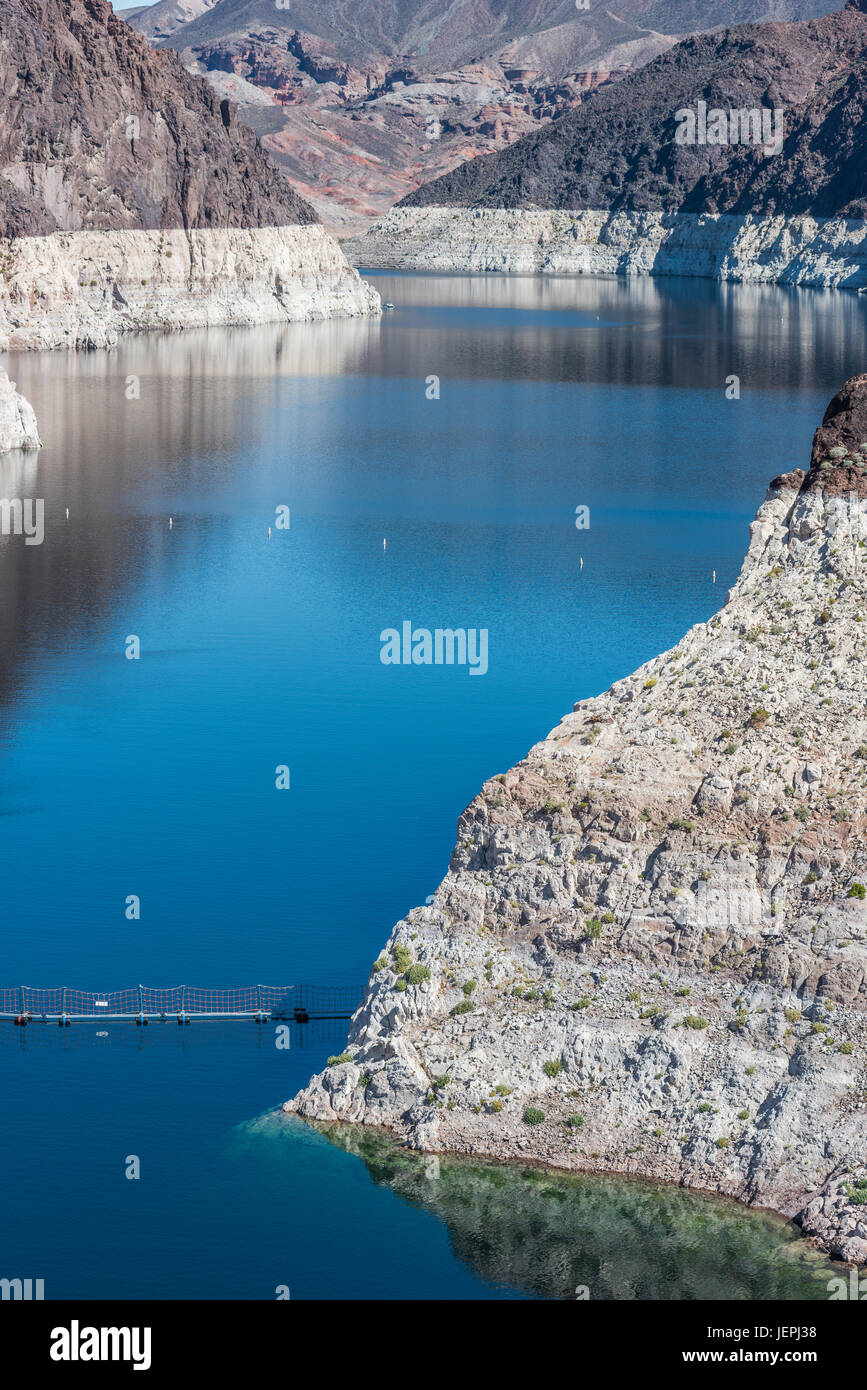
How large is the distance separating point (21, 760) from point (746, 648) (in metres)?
35.5

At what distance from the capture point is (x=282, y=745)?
245 ft

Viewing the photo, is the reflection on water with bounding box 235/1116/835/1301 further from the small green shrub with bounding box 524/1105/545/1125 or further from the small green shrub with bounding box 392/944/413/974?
the small green shrub with bounding box 392/944/413/974

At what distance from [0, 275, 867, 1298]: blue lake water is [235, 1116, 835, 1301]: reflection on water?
0.27ft

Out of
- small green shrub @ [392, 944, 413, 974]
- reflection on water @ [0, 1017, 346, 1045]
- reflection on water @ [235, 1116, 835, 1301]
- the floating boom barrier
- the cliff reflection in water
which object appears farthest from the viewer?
the cliff reflection in water

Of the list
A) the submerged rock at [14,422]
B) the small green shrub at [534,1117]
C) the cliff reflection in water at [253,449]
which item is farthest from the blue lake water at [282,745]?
the submerged rock at [14,422]

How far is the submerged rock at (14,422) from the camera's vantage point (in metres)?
140

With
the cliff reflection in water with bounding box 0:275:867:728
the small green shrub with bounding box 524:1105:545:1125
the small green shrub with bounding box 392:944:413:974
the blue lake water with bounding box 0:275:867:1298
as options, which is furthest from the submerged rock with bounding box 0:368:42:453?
the small green shrub with bounding box 524:1105:545:1125

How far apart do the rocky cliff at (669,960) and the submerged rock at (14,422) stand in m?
102

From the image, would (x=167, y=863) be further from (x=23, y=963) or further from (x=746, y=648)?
(x=746, y=648)

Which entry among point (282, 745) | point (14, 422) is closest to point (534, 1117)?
point (282, 745)

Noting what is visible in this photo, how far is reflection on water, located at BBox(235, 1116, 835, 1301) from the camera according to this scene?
124 ft

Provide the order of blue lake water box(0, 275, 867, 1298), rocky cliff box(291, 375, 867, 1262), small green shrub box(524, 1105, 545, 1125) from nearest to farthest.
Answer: rocky cliff box(291, 375, 867, 1262) < blue lake water box(0, 275, 867, 1298) < small green shrub box(524, 1105, 545, 1125)

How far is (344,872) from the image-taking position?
61.0 m
